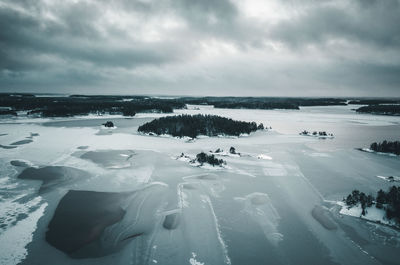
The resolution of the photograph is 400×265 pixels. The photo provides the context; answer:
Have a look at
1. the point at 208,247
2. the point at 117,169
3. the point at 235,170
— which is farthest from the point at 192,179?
the point at 208,247

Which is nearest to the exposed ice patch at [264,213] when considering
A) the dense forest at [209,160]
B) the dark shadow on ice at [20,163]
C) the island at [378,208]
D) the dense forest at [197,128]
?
the island at [378,208]

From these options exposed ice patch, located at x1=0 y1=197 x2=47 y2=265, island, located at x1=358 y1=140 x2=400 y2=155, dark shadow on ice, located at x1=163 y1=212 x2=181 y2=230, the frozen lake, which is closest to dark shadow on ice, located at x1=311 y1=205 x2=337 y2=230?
the frozen lake

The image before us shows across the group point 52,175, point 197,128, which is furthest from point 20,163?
point 197,128

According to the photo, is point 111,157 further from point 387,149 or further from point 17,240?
point 387,149

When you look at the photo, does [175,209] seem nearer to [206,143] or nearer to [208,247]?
[208,247]

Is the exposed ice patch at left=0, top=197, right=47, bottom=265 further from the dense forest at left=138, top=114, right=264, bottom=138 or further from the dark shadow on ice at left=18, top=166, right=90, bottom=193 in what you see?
the dense forest at left=138, top=114, right=264, bottom=138
